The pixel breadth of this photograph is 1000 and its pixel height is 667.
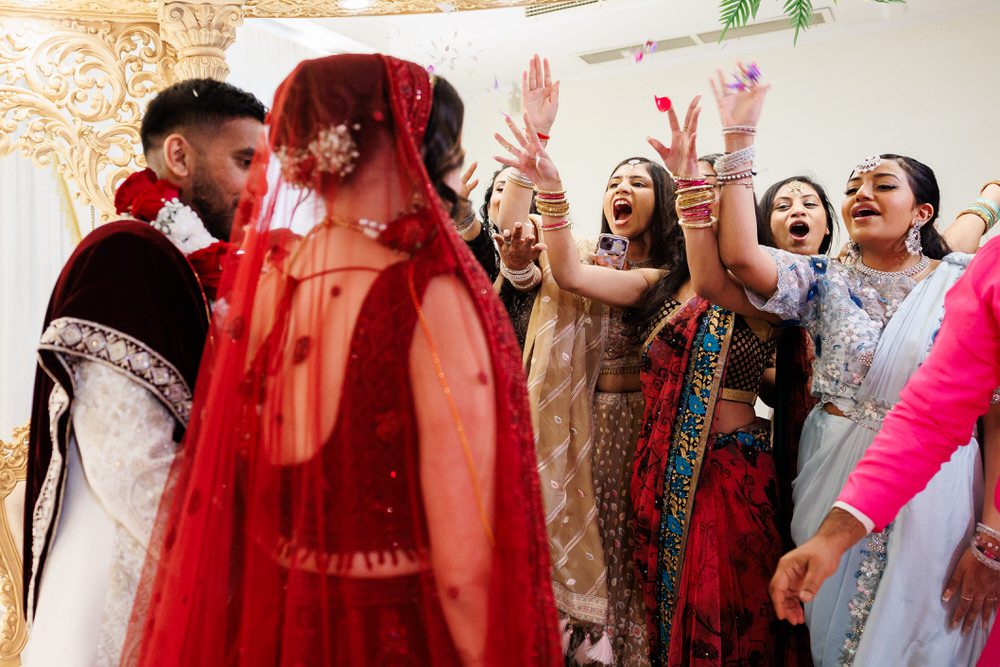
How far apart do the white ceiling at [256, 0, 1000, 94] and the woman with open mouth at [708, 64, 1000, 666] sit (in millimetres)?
2188

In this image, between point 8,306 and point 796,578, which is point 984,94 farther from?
point 8,306

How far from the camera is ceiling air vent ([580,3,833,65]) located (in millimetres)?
3999

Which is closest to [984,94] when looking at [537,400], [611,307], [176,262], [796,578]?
[611,307]

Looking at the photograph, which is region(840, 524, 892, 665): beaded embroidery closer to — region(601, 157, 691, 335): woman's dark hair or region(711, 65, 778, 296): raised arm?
region(711, 65, 778, 296): raised arm

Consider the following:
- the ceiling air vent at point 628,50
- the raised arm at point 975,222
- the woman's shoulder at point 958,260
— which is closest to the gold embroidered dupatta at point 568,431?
the woman's shoulder at point 958,260

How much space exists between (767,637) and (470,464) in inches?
55.8

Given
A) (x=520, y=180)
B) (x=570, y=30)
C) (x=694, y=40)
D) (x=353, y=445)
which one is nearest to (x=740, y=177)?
(x=520, y=180)

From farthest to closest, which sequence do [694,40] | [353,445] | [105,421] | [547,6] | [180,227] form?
[694,40]
[547,6]
[180,227]
[105,421]
[353,445]

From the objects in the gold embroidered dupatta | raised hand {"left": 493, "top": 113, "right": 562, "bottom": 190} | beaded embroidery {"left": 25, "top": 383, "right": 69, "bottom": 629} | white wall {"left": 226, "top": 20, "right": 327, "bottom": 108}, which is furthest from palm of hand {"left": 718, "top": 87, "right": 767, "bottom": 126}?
white wall {"left": 226, "top": 20, "right": 327, "bottom": 108}

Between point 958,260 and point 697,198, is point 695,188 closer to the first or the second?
point 697,198

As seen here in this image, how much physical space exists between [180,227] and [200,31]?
1.26 meters

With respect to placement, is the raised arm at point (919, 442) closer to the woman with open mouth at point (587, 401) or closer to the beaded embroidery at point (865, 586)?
the beaded embroidery at point (865, 586)

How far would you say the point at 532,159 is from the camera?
2.09 metres

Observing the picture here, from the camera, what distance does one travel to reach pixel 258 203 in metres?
1.05
